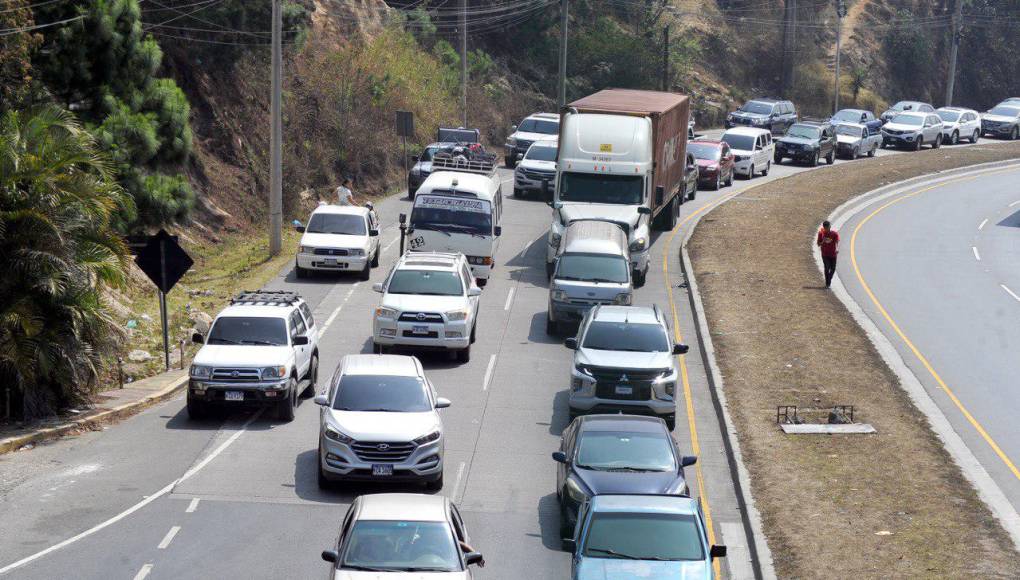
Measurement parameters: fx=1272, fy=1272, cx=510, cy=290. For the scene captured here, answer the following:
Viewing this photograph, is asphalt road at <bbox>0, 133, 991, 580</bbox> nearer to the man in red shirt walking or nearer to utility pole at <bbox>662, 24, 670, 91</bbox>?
the man in red shirt walking

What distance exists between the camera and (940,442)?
20.3 meters

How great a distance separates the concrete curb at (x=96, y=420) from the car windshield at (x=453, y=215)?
9.37 metres

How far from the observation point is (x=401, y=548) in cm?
1244

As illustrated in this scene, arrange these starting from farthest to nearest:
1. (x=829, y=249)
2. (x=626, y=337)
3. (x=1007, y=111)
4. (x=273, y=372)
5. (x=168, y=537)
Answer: (x=1007, y=111) < (x=829, y=249) < (x=626, y=337) < (x=273, y=372) < (x=168, y=537)

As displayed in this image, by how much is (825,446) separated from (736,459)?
1647mm

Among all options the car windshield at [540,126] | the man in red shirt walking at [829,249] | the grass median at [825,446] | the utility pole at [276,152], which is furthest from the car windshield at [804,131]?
the utility pole at [276,152]

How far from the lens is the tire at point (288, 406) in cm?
2097

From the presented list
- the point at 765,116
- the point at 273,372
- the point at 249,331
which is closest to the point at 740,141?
the point at 765,116

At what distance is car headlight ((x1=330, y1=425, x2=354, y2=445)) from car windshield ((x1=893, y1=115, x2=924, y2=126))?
195 feet

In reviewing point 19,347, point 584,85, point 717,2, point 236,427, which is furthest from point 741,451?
point 717,2

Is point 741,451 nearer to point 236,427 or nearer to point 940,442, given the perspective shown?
point 940,442

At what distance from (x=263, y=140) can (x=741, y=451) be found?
3155cm

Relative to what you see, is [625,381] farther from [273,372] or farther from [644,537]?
[644,537]

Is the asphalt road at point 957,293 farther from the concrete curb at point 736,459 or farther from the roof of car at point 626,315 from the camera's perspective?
the roof of car at point 626,315
